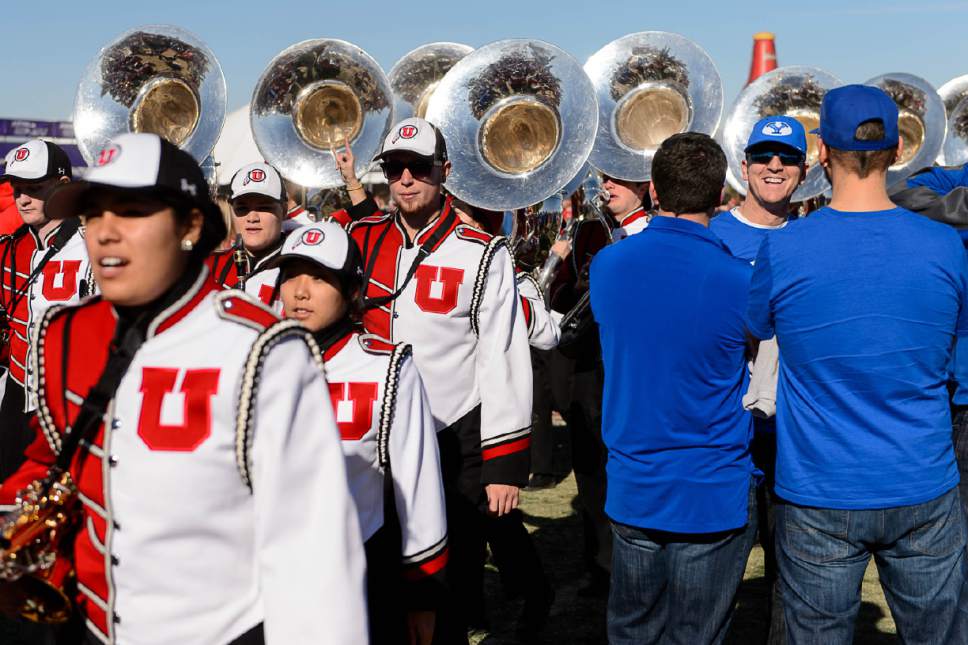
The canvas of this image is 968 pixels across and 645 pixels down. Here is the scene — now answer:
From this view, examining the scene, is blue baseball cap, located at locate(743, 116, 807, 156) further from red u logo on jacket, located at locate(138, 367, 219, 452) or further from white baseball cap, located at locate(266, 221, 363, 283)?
red u logo on jacket, located at locate(138, 367, 219, 452)

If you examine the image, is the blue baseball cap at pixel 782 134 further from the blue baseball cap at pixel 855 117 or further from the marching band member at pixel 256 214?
the marching band member at pixel 256 214

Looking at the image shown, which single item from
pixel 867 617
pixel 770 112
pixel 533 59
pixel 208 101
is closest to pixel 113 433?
pixel 867 617

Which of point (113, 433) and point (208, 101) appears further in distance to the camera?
point (208, 101)

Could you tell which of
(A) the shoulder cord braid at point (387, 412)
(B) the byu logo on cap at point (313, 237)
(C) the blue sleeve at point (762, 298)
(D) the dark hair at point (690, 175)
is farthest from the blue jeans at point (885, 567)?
(B) the byu logo on cap at point (313, 237)

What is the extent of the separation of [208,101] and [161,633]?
6.07 metres

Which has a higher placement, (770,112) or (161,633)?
(770,112)

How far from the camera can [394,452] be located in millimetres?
2926

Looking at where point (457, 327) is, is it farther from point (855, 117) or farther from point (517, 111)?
point (517, 111)

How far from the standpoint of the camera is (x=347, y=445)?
2.94 m

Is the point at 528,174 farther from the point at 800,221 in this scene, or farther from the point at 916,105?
the point at 916,105

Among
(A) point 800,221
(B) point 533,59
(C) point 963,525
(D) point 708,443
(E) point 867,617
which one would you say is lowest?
(E) point 867,617

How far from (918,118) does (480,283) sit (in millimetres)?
6266

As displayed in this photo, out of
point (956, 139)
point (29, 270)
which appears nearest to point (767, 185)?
point (29, 270)

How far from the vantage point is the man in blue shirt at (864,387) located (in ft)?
9.10
